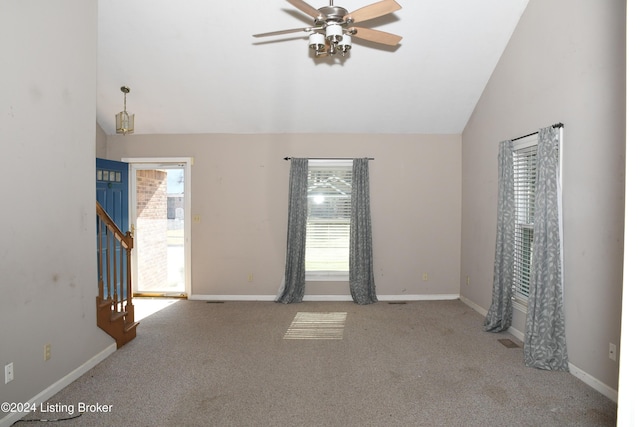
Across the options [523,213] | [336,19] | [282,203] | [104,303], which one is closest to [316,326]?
[282,203]

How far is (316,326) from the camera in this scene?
4.30 m

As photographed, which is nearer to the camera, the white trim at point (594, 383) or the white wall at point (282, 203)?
the white trim at point (594, 383)

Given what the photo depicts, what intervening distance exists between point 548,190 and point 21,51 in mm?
4022

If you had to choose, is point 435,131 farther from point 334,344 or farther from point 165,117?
point 165,117

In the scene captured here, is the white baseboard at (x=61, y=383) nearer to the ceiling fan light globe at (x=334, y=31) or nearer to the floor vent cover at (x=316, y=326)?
the floor vent cover at (x=316, y=326)

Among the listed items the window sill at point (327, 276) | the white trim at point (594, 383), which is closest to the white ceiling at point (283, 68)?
the window sill at point (327, 276)

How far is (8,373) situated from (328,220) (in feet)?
12.9

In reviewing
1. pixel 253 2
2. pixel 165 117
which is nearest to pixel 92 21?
pixel 253 2

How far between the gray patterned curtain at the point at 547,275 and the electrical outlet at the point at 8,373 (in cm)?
380

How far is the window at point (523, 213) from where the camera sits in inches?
151

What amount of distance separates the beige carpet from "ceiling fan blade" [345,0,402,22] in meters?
2.62

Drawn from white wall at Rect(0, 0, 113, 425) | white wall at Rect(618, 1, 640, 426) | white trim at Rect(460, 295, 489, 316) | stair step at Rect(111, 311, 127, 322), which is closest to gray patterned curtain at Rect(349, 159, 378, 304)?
white trim at Rect(460, 295, 489, 316)

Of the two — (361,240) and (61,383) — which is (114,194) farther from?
(361,240)

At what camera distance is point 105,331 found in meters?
3.39
